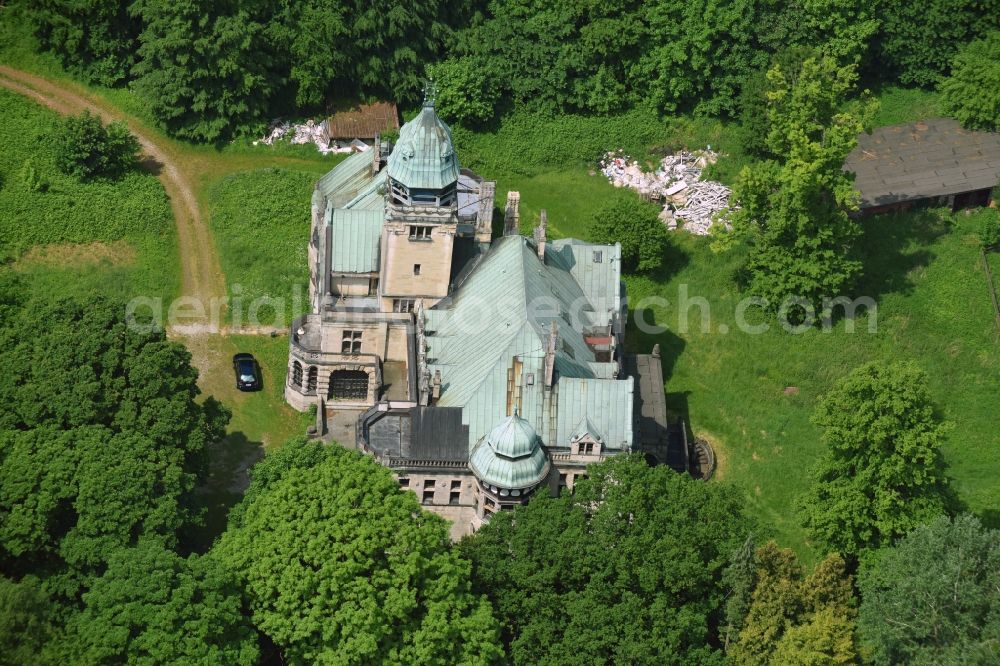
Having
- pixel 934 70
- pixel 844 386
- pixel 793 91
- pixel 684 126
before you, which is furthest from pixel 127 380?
pixel 934 70

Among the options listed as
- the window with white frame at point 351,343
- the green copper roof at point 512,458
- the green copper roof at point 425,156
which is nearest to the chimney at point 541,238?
the green copper roof at point 425,156

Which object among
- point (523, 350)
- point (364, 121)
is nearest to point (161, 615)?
point (523, 350)

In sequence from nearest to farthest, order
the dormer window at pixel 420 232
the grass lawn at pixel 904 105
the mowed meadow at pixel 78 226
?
1. the dormer window at pixel 420 232
2. the mowed meadow at pixel 78 226
3. the grass lawn at pixel 904 105

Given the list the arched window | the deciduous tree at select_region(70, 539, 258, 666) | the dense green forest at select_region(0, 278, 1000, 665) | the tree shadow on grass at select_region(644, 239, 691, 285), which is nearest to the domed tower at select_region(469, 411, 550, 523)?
the dense green forest at select_region(0, 278, 1000, 665)

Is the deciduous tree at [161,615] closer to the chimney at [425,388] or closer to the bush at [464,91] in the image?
the chimney at [425,388]

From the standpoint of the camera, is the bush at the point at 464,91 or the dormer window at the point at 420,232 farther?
the bush at the point at 464,91

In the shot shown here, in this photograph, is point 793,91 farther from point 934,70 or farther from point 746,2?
point 934,70

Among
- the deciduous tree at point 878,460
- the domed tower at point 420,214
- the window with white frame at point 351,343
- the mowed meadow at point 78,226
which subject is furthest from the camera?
the mowed meadow at point 78,226
